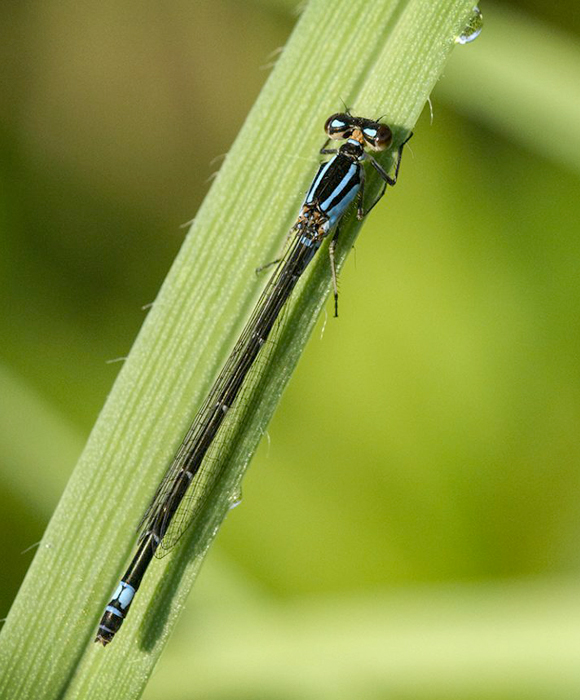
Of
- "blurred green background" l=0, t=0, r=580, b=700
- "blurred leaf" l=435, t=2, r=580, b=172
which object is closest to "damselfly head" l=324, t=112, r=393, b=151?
"blurred green background" l=0, t=0, r=580, b=700

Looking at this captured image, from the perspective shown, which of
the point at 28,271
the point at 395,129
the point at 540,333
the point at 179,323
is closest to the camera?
the point at 179,323

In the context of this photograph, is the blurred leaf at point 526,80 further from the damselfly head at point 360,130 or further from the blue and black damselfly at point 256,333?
the damselfly head at point 360,130

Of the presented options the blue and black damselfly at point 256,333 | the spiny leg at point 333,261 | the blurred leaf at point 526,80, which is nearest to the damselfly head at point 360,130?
the blue and black damselfly at point 256,333

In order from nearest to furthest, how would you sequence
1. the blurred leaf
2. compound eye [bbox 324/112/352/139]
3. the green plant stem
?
the green plant stem < compound eye [bbox 324/112/352/139] < the blurred leaf

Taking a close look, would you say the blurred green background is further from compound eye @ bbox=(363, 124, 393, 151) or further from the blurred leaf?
compound eye @ bbox=(363, 124, 393, 151)

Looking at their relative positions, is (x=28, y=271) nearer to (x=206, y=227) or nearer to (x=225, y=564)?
(x=225, y=564)

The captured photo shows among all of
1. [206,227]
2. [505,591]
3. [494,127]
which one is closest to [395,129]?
[206,227]
